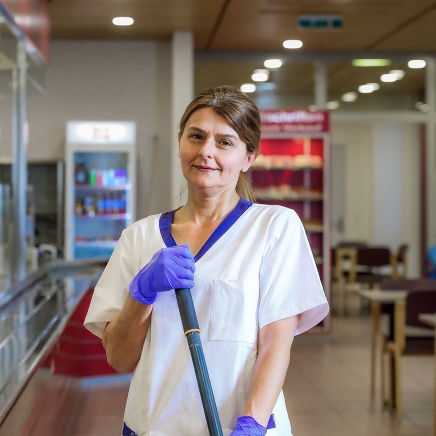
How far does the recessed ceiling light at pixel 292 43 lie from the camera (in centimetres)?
887

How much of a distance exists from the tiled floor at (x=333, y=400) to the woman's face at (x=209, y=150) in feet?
10.9

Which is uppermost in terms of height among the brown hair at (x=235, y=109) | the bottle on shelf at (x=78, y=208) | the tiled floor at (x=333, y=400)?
the brown hair at (x=235, y=109)

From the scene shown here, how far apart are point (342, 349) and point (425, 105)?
3.62 m

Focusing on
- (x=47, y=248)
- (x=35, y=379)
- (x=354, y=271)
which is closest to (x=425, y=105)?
(x=354, y=271)

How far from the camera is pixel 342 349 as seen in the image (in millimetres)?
7734

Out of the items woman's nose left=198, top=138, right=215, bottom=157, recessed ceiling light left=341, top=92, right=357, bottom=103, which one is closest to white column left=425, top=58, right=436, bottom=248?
recessed ceiling light left=341, top=92, right=357, bottom=103

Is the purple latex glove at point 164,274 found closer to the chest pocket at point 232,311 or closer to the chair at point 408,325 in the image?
the chest pocket at point 232,311

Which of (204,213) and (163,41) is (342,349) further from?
(204,213)

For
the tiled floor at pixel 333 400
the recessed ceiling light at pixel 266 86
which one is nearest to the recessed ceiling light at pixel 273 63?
the recessed ceiling light at pixel 266 86

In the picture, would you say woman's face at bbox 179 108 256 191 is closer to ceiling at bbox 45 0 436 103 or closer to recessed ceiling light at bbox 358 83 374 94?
ceiling at bbox 45 0 436 103

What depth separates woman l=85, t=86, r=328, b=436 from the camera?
1544 mm

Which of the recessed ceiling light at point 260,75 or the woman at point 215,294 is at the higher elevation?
the recessed ceiling light at point 260,75

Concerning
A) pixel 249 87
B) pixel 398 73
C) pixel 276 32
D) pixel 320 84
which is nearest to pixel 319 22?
pixel 276 32

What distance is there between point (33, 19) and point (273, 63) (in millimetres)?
3998
